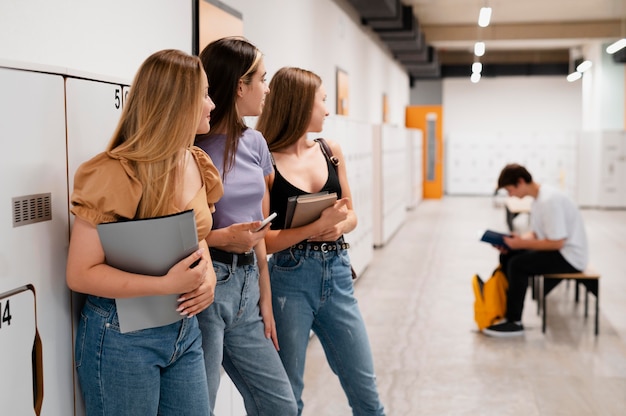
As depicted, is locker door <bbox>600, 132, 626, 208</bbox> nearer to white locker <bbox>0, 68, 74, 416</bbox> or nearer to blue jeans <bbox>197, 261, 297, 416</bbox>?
blue jeans <bbox>197, 261, 297, 416</bbox>

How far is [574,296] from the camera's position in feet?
22.5

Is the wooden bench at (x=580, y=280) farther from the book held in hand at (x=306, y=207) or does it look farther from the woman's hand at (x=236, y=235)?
the woman's hand at (x=236, y=235)

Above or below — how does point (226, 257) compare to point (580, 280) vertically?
above

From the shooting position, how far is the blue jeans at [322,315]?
250cm

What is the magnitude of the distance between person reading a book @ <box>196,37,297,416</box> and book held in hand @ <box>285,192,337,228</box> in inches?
6.2

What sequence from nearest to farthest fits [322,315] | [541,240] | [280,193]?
[280,193] < [322,315] < [541,240]

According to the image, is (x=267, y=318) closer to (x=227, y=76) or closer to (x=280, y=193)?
(x=280, y=193)

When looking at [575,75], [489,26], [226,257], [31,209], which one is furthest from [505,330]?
[575,75]

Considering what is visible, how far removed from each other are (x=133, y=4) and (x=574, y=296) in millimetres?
5118

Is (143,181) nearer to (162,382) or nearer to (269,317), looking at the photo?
(162,382)

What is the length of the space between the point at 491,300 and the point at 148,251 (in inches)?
167

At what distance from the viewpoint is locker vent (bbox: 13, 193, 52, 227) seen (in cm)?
162

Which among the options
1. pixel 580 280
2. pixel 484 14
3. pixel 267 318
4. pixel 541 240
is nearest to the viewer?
pixel 267 318

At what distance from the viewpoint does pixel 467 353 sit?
505 cm
